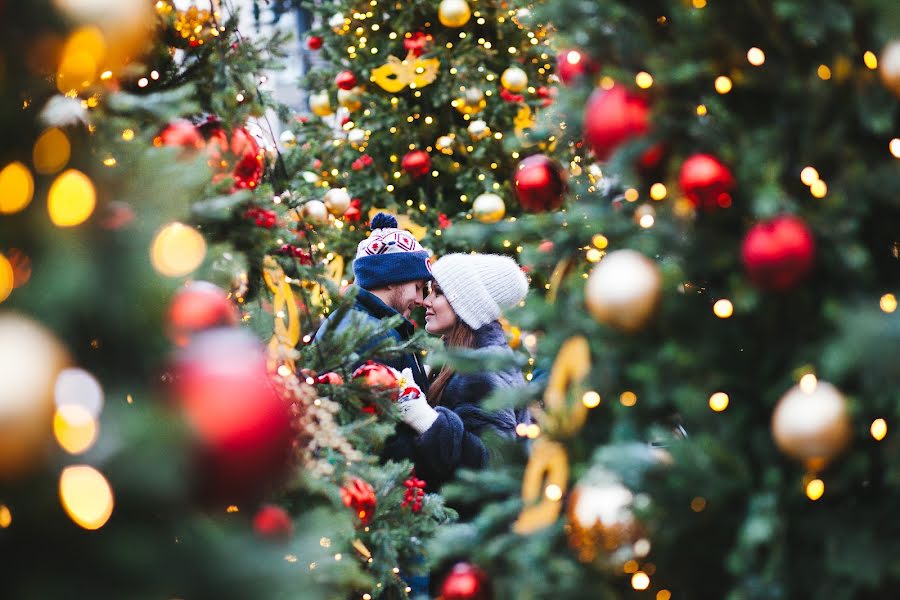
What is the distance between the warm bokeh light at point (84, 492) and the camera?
4.11ft

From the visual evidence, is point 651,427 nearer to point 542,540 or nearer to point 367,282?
point 542,540

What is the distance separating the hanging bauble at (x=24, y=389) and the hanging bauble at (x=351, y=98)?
5753 mm

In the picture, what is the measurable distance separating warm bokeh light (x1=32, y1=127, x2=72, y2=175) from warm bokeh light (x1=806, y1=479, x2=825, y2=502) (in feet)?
4.42

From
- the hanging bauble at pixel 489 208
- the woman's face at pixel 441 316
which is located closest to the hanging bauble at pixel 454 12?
the hanging bauble at pixel 489 208

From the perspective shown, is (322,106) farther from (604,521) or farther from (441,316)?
(604,521)

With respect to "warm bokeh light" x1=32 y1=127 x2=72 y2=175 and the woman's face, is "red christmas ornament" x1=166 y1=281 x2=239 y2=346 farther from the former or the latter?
the woman's face

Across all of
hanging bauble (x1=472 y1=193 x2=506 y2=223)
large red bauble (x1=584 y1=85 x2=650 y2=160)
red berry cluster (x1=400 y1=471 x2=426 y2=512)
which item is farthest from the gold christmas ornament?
large red bauble (x1=584 y1=85 x2=650 y2=160)

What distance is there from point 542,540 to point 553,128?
0.87 meters

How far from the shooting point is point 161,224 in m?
1.45

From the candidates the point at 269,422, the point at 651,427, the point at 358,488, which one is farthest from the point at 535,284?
the point at 269,422

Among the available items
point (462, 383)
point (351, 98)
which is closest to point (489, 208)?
point (351, 98)

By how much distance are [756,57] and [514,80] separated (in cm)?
465

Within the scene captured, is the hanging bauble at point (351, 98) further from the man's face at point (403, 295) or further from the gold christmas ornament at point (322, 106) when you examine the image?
the man's face at point (403, 295)

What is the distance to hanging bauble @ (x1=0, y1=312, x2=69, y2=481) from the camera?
112 cm
